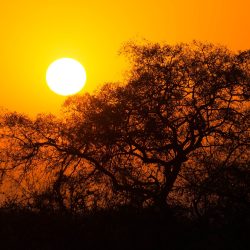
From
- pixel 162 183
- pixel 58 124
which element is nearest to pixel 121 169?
pixel 162 183

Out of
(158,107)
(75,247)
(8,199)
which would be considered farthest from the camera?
(8,199)

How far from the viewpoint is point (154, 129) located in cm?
3206

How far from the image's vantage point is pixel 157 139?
32.3 meters

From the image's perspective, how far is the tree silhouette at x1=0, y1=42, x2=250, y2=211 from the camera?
32.2 m

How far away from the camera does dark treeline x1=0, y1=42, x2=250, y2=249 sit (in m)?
32.0

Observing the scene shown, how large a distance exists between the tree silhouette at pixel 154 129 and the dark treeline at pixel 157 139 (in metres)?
0.05

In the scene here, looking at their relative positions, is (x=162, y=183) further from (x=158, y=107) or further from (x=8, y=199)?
(x=8, y=199)

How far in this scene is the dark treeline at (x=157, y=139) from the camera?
32.0m

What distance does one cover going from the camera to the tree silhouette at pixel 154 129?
1267 inches

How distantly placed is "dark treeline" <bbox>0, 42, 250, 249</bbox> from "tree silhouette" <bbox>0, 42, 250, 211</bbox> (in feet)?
0.18

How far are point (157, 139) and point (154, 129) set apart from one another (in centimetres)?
63

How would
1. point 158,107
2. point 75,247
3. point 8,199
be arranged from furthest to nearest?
point 8,199 → point 158,107 → point 75,247

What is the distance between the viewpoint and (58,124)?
111 ft

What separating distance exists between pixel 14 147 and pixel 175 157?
9.38 m
